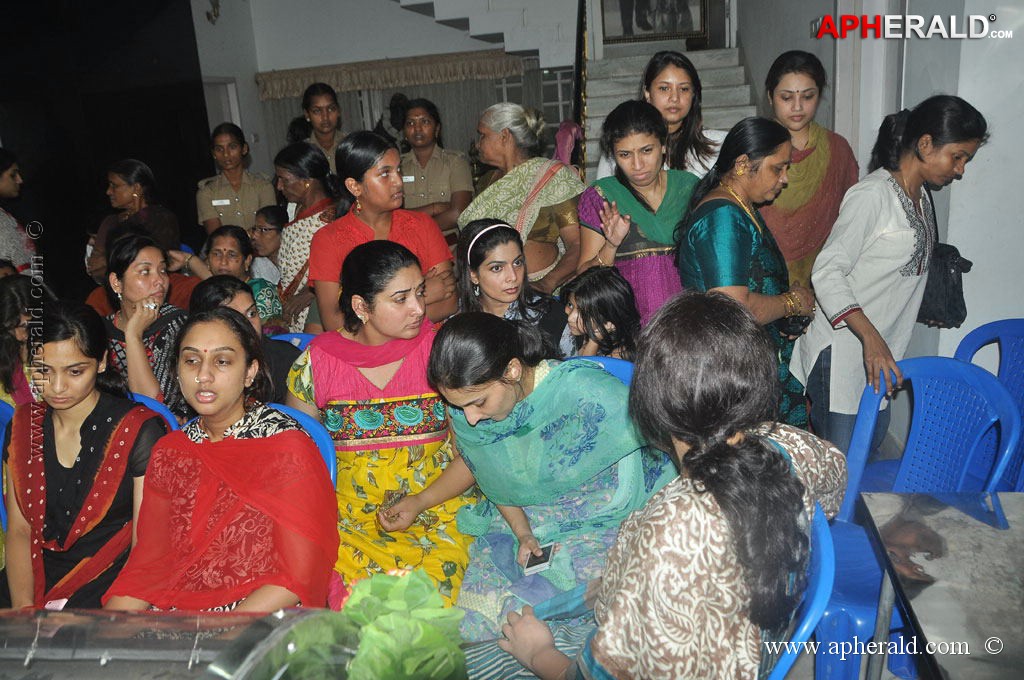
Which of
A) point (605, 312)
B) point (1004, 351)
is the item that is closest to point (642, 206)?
point (605, 312)

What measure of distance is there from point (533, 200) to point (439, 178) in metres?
1.89

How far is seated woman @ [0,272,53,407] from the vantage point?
7.70 ft

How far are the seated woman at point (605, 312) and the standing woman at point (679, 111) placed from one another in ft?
2.39

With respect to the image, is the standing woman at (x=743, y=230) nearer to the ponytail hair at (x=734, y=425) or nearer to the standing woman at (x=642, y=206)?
the standing woman at (x=642, y=206)

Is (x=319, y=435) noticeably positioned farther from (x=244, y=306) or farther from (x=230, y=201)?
(x=230, y=201)

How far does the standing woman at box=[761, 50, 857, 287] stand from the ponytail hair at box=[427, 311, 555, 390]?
1.51 metres

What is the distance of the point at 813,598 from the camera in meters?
1.24

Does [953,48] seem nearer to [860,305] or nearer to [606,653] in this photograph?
[860,305]

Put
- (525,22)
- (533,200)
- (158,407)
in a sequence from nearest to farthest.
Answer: (158,407) < (533,200) < (525,22)

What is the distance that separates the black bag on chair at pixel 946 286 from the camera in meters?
2.64

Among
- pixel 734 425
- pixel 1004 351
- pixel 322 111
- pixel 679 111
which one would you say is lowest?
pixel 1004 351

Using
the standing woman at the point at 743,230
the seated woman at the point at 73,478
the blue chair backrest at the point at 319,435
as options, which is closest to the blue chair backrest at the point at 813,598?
the standing woman at the point at 743,230

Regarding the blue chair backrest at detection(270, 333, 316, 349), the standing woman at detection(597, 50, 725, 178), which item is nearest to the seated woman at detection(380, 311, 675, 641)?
the blue chair backrest at detection(270, 333, 316, 349)

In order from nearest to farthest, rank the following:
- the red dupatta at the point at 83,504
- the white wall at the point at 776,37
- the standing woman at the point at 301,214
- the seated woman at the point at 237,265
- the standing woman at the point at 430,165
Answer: the red dupatta at the point at 83,504 → the seated woman at the point at 237,265 → the standing woman at the point at 301,214 → the white wall at the point at 776,37 → the standing woman at the point at 430,165
